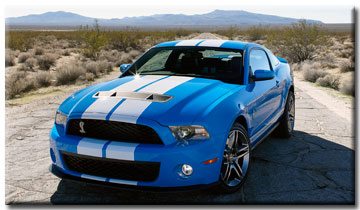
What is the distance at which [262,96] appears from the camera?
457 cm

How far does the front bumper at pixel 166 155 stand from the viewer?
121 inches

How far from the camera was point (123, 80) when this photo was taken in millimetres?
4480

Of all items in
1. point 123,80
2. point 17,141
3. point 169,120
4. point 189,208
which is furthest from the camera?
point 17,141

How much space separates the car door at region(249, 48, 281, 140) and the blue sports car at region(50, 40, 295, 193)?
0.04 metres

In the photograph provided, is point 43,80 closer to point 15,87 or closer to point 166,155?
point 15,87

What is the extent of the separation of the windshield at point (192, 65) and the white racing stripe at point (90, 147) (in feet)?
5.58

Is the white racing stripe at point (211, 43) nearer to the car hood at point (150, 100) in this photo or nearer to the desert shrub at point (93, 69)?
the car hood at point (150, 100)

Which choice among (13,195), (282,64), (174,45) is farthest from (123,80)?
(282,64)

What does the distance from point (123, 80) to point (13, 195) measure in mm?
1761

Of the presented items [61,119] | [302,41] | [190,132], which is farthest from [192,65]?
[302,41]

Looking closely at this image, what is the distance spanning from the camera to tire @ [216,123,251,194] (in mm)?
3592

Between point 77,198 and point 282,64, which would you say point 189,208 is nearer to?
point 77,198

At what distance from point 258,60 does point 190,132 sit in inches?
91.2

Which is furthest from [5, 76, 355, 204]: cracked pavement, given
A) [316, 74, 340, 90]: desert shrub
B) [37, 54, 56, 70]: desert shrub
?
[37, 54, 56, 70]: desert shrub
